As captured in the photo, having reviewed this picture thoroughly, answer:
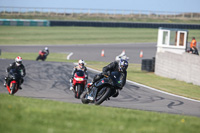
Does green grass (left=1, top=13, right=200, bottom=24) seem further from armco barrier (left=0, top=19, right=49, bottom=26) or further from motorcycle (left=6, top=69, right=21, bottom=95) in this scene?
motorcycle (left=6, top=69, right=21, bottom=95)

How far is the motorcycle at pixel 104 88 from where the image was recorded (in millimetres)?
10812

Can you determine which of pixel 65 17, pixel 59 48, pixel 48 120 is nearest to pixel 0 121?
pixel 48 120

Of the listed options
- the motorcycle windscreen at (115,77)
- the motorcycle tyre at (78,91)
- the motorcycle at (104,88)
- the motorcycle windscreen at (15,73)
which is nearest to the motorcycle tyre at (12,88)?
the motorcycle windscreen at (15,73)

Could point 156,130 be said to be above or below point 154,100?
above

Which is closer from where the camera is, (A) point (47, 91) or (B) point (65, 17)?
(A) point (47, 91)

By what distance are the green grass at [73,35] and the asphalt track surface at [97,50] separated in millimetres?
3492

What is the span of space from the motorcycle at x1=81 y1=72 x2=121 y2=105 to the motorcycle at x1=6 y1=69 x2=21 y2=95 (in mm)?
2976

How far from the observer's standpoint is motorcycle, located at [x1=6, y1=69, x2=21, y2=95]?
1283 cm

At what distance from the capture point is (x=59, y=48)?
41.7 metres

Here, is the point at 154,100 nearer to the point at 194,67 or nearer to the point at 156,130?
the point at 194,67

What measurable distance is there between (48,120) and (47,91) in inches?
336

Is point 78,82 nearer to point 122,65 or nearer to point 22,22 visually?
point 122,65

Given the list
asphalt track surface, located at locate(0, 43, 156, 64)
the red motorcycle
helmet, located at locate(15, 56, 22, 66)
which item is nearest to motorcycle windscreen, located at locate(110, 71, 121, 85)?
the red motorcycle

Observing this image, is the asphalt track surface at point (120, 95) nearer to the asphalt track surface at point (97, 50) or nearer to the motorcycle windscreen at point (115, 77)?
the motorcycle windscreen at point (115, 77)
